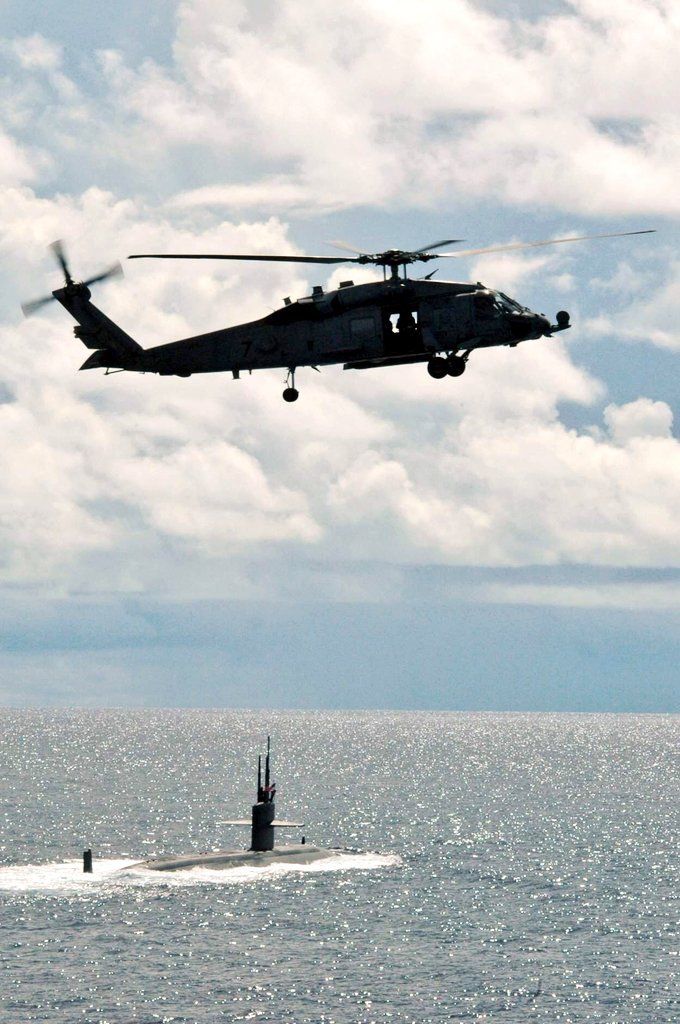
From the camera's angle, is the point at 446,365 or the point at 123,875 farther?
the point at 123,875

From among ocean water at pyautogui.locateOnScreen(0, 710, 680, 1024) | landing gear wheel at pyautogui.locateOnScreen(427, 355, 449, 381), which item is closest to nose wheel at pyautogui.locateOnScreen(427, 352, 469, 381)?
landing gear wheel at pyautogui.locateOnScreen(427, 355, 449, 381)

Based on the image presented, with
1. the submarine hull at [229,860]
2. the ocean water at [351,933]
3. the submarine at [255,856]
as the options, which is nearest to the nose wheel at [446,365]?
the ocean water at [351,933]

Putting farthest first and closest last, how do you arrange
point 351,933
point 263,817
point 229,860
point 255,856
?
point 255,856 → point 229,860 → point 263,817 → point 351,933

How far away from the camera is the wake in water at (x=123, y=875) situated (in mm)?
110312

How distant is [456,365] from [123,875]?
76.2 metres

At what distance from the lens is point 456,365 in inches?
2014

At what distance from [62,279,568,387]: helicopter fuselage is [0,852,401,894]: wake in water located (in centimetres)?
6764

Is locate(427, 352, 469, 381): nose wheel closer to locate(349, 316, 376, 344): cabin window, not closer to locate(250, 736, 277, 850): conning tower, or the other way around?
locate(349, 316, 376, 344): cabin window

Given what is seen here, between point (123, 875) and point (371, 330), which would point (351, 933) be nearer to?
point (123, 875)

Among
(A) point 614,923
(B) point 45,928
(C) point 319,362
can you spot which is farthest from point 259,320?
(A) point 614,923

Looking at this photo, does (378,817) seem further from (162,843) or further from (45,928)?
(45,928)

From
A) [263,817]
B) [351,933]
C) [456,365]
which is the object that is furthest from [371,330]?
[263,817]

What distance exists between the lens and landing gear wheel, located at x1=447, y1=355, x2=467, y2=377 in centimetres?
5109

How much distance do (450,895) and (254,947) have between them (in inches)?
1057
